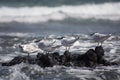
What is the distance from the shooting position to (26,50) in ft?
76.5

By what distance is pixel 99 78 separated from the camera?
64.8 ft

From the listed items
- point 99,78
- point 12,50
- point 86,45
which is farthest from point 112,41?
point 99,78

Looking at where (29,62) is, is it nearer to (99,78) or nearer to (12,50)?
(99,78)

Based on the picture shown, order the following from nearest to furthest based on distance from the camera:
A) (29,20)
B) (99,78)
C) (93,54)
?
1. (99,78)
2. (93,54)
3. (29,20)

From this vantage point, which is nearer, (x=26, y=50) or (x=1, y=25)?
(x=26, y=50)

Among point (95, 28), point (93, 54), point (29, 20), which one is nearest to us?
point (93, 54)

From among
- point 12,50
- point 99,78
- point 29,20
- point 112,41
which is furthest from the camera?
point 29,20

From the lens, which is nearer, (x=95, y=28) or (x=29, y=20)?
(x=95, y=28)

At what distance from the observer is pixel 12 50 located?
28953mm

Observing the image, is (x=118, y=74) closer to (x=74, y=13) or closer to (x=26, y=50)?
(x=26, y=50)

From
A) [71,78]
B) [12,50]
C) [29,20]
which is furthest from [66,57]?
[29,20]

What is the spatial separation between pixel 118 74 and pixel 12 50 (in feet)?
32.9

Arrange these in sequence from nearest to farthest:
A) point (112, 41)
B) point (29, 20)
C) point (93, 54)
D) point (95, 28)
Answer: point (93, 54) < point (112, 41) < point (95, 28) < point (29, 20)

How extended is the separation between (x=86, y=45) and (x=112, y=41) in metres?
2.92
